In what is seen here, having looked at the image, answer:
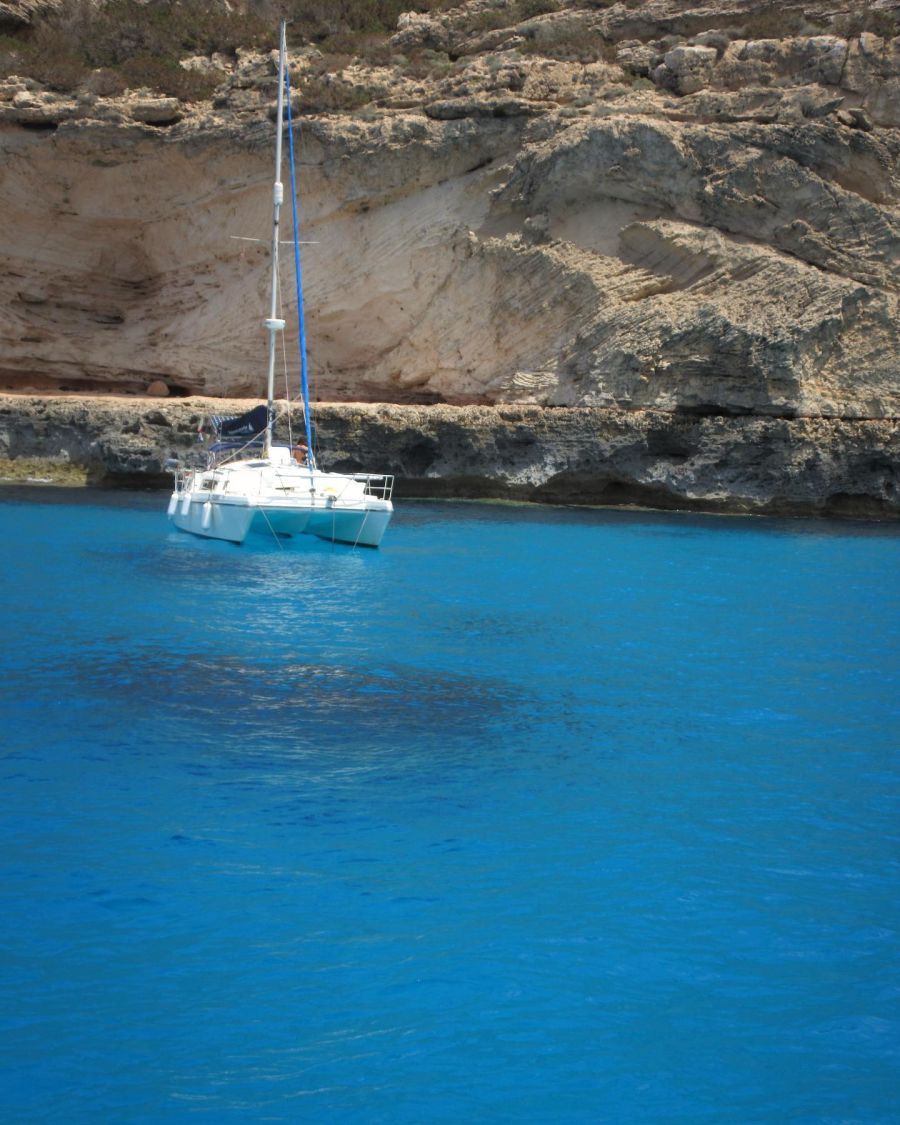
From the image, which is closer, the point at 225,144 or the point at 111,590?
the point at 111,590

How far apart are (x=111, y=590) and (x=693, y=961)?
1009 centimetres

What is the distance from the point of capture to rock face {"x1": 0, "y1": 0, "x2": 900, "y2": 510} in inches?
976

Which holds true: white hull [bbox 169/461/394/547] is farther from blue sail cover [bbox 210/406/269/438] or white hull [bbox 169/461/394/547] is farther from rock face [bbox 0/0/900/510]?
rock face [bbox 0/0/900/510]

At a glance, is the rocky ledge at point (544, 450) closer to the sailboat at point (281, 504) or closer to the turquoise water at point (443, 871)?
the sailboat at point (281, 504)

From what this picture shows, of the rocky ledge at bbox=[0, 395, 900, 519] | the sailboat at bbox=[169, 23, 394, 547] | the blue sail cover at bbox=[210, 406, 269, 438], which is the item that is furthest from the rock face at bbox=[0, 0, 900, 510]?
the sailboat at bbox=[169, 23, 394, 547]

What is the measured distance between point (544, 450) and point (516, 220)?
558cm

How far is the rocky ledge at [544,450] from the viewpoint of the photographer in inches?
977

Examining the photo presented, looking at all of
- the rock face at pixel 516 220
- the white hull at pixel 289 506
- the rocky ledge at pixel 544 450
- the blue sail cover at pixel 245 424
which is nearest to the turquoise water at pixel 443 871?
the white hull at pixel 289 506

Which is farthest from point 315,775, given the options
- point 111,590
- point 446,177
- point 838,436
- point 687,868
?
point 446,177

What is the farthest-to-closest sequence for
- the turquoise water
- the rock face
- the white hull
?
the rock face
the white hull
the turquoise water

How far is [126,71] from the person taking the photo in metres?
30.7

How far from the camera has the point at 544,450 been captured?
26.2 m

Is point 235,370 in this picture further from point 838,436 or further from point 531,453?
point 838,436

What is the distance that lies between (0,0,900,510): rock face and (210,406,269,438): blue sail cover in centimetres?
815
